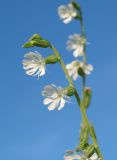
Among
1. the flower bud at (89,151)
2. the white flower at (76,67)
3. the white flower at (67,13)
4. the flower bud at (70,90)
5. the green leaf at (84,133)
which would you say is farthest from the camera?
the flower bud at (70,90)

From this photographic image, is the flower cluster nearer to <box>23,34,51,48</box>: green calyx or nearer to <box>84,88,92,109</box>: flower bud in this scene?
<box>84,88,92,109</box>: flower bud

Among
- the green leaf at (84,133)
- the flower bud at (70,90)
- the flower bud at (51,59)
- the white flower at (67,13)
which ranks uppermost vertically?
the flower bud at (51,59)

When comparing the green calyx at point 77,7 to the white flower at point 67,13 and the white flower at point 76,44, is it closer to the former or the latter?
the white flower at point 67,13

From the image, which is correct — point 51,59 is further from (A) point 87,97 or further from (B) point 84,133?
(B) point 84,133

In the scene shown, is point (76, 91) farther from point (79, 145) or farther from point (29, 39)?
point (29, 39)

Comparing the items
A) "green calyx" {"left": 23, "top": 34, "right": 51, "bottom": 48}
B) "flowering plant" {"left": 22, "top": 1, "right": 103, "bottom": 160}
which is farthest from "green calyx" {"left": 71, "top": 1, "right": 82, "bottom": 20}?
"green calyx" {"left": 23, "top": 34, "right": 51, "bottom": 48}

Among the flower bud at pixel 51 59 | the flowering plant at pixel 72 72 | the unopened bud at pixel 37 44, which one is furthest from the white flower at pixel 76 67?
the unopened bud at pixel 37 44
